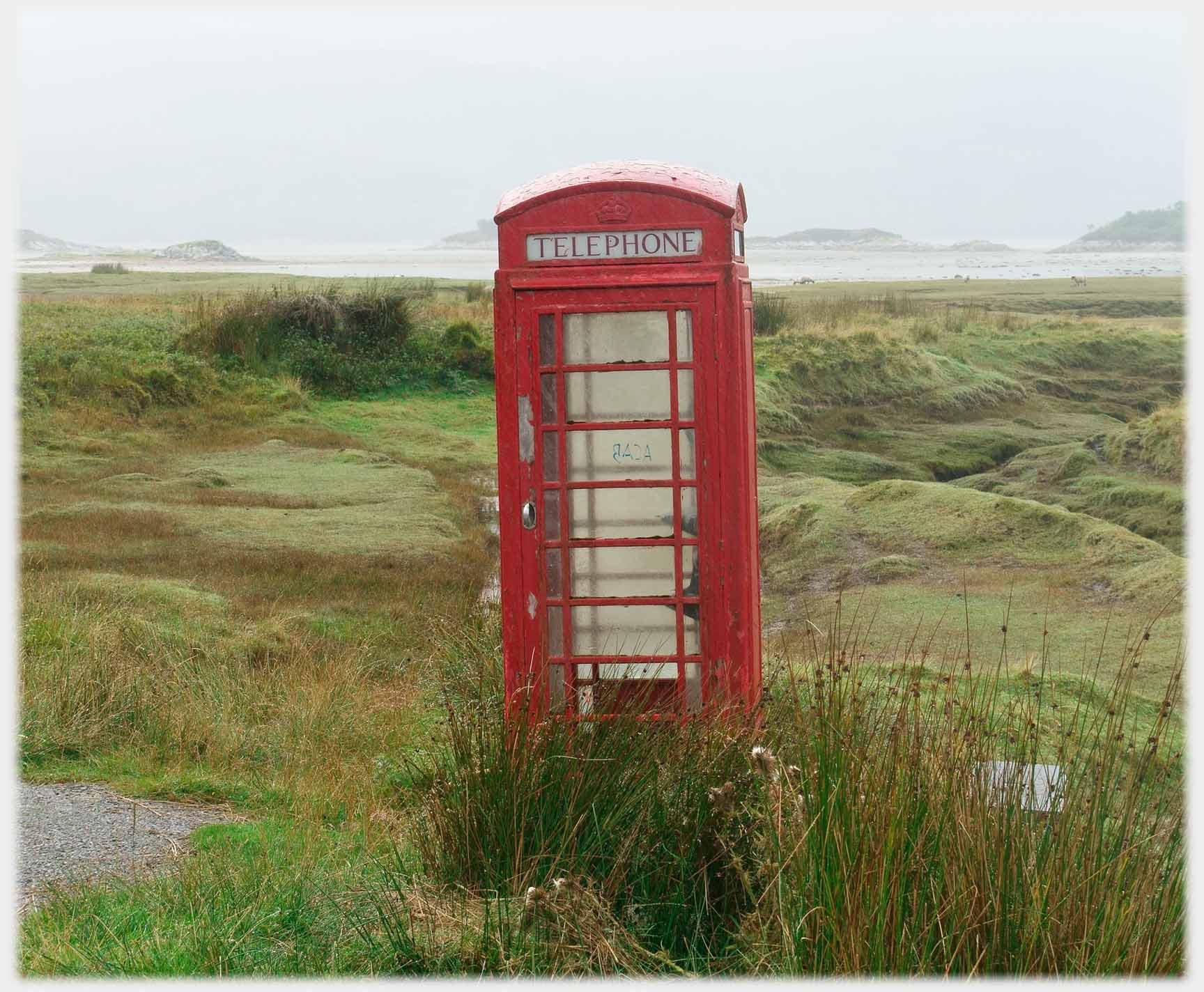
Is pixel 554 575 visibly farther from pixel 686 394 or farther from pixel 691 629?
pixel 686 394

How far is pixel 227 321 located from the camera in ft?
80.5

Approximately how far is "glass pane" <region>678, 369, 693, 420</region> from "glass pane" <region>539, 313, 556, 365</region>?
500 mm

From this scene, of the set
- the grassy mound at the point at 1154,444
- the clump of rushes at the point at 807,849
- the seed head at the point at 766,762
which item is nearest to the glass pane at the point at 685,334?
the clump of rushes at the point at 807,849

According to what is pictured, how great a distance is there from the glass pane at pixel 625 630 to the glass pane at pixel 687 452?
58 centimetres

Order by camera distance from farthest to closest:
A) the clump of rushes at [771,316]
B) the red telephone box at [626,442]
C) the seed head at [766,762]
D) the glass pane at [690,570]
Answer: the clump of rushes at [771,316], the glass pane at [690,570], the red telephone box at [626,442], the seed head at [766,762]

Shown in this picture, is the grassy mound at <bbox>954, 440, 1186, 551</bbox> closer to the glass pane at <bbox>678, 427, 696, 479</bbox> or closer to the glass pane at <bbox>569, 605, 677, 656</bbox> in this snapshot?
the glass pane at <bbox>569, 605, 677, 656</bbox>

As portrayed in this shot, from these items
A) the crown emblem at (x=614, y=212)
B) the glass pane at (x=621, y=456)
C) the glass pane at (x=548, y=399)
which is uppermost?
the crown emblem at (x=614, y=212)

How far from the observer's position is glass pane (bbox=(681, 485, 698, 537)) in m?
5.02

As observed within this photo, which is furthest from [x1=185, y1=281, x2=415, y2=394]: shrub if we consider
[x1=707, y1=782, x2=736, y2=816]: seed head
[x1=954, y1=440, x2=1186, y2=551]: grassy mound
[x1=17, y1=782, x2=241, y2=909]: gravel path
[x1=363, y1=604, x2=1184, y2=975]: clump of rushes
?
[x1=707, y1=782, x2=736, y2=816]: seed head

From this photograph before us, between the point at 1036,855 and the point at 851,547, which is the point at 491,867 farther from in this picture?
the point at 851,547

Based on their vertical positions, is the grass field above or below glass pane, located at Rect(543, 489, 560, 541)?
below

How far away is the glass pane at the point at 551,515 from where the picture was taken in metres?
5.04

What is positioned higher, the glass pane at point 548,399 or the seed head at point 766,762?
the glass pane at point 548,399

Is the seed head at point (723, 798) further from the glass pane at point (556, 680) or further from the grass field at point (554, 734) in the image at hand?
the glass pane at point (556, 680)
